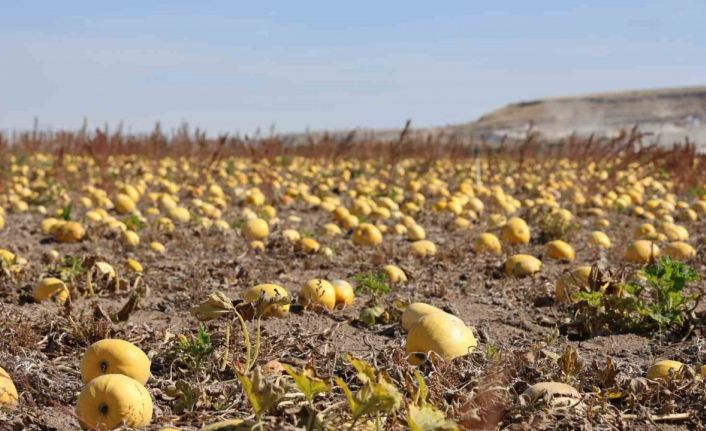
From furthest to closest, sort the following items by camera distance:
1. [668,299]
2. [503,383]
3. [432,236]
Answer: [432,236] < [668,299] < [503,383]

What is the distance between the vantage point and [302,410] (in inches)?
113

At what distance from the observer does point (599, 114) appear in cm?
8281

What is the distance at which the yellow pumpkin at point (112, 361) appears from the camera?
3.70 meters

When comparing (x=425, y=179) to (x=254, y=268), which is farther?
(x=425, y=179)

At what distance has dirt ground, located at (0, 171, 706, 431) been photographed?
343 cm

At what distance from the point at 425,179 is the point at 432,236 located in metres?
7.67

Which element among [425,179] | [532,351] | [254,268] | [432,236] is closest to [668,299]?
[532,351]

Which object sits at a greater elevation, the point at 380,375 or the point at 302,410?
the point at 380,375

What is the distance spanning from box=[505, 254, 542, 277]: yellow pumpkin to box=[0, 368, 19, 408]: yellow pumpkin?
4389 millimetres

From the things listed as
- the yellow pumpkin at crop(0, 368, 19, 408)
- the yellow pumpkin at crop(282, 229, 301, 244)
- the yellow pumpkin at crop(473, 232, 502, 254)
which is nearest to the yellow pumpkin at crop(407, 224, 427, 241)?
the yellow pumpkin at crop(473, 232, 502, 254)

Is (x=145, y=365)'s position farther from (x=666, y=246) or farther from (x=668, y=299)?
(x=666, y=246)

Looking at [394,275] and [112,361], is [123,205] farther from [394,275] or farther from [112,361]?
[112,361]

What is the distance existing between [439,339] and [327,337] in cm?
90

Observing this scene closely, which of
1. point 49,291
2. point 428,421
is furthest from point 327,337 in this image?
point 428,421
